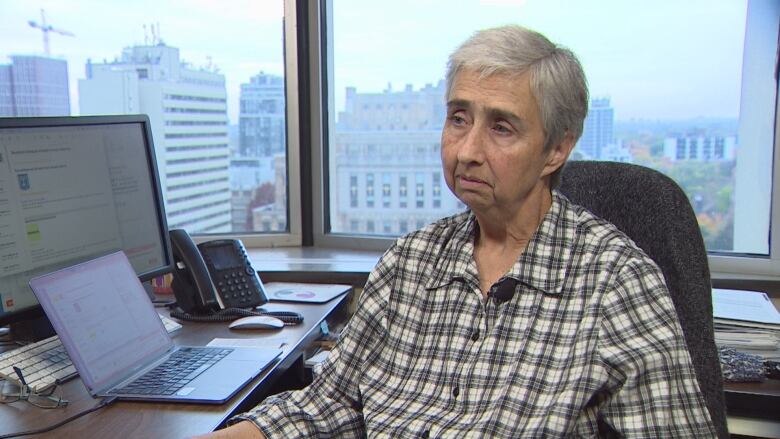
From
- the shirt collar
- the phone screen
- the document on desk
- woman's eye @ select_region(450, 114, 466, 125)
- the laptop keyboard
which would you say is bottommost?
the document on desk

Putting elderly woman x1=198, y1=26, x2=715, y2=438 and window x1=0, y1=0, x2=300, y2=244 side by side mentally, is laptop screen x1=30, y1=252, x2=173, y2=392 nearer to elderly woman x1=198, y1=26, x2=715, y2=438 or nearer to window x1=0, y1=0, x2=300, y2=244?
elderly woman x1=198, y1=26, x2=715, y2=438

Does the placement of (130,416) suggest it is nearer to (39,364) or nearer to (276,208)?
(39,364)

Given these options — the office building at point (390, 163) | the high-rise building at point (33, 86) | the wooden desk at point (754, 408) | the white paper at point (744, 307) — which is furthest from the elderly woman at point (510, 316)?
the high-rise building at point (33, 86)

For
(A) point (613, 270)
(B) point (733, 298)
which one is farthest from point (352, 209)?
(A) point (613, 270)

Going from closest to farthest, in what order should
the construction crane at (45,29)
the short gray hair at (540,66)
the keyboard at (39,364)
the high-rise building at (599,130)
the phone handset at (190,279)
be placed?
the short gray hair at (540,66) < the keyboard at (39,364) < the phone handset at (190,279) < the high-rise building at (599,130) < the construction crane at (45,29)

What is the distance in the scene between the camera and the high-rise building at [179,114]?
8.51 ft

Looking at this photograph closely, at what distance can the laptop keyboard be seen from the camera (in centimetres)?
133

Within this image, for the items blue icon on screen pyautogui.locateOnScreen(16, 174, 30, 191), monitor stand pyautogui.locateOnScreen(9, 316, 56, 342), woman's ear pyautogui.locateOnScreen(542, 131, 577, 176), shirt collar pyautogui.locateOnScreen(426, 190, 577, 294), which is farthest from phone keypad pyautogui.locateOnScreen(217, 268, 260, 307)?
woman's ear pyautogui.locateOnScreen(542, 131, 577, 176)

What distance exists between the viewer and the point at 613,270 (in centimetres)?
119

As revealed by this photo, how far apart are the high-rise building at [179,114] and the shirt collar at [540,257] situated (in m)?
1.52

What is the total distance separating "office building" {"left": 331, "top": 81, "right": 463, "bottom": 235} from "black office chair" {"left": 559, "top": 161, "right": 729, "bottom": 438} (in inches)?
49.7

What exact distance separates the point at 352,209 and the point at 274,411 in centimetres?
149

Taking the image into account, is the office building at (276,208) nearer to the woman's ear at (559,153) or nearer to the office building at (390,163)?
the office building at (390,163)

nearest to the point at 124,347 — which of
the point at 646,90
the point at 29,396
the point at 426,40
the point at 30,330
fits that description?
Answer: the point at 29,396
